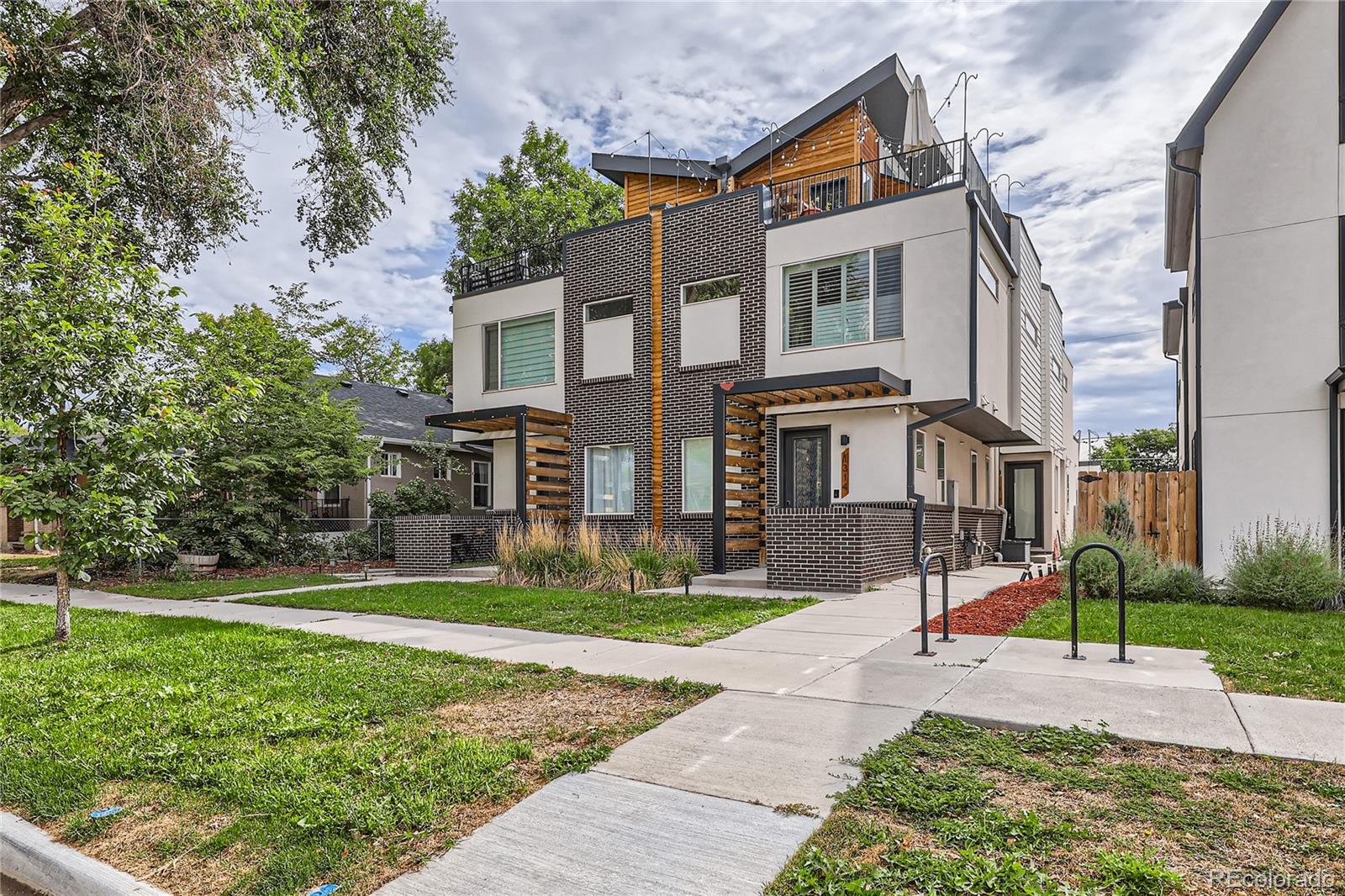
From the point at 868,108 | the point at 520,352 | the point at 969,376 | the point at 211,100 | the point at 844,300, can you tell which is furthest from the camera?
the point at 520,352

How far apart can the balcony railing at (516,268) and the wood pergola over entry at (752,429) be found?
5.99m

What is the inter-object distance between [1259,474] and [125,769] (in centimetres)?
1234

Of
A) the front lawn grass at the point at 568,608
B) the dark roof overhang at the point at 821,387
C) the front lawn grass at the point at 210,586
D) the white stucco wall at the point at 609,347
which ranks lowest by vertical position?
the front lawn grass at the point at 210,586

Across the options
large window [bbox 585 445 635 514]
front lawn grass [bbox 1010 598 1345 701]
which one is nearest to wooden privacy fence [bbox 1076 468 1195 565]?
front lawn grass [bbox 1010 598 1345 701]

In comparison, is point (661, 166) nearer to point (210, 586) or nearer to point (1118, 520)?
point (1118, 520)

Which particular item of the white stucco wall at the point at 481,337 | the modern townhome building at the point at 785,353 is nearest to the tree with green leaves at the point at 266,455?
the modern townhome building at the point at 785,353

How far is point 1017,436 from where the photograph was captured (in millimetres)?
17125

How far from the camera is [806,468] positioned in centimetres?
1382

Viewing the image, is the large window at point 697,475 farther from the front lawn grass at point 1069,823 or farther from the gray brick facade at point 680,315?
the front lawn grass at point 1069,823

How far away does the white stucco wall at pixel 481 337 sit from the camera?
16.8m

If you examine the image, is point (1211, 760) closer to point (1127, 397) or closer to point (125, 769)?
point (125, 769)

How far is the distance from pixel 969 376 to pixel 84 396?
11.4 m

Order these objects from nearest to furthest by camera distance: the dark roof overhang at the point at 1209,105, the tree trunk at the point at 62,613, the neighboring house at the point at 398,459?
the tree trunk at the point at 62,613 → the dark roof overhang at the point at 1209,105 → the neighboring house at the point at 398,459

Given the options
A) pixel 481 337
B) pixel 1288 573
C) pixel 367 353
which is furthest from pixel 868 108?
pixel 367 353
